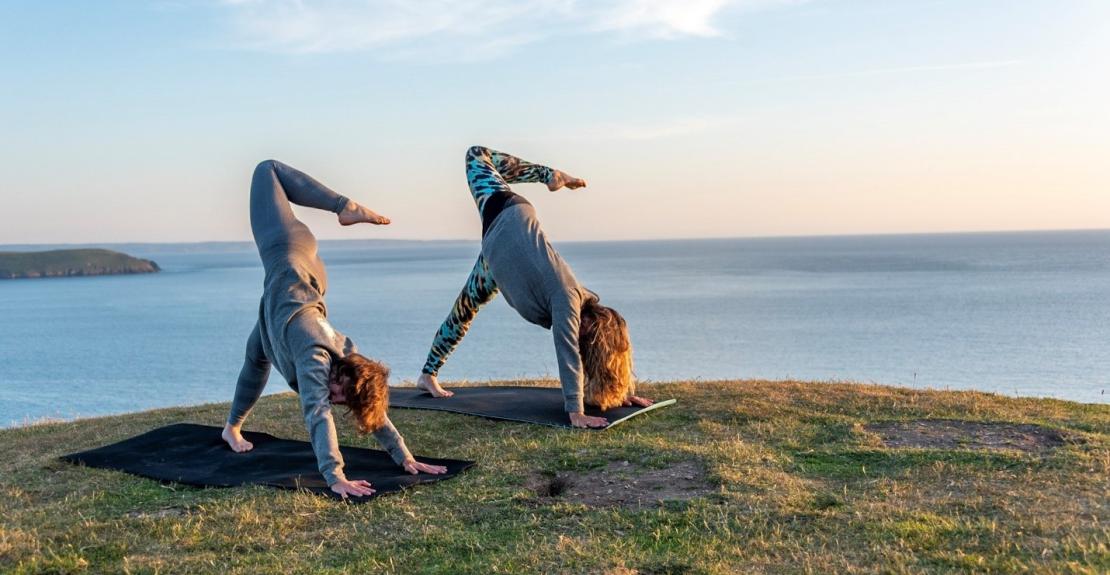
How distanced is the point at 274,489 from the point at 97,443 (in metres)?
3.06

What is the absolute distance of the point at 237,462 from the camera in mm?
6727

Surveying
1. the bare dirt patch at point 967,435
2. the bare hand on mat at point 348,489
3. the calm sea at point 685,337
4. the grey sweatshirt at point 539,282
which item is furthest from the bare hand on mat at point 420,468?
the calm sea at point 685,337

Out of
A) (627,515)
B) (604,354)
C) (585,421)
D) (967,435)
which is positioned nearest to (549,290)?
(604,354)

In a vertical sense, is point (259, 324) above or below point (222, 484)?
above

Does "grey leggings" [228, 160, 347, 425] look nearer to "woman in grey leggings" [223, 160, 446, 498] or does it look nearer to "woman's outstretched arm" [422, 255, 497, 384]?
"woman in grey leggings" [223, 160, 446, 498]

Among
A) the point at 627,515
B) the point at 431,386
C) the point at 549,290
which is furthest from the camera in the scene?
the point at 431,386

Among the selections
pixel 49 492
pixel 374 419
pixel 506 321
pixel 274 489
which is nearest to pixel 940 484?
pixel 374 419

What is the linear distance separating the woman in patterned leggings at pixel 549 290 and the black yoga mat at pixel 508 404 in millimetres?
233

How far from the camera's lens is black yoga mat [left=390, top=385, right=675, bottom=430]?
8102 millimetres

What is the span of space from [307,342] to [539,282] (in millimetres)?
2479

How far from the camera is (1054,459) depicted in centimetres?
624

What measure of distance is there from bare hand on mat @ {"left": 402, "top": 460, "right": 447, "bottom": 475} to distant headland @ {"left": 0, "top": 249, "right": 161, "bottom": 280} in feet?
557

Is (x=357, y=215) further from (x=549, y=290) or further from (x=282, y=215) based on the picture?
(x=549, y=290)

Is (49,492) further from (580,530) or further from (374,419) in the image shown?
(580,530)
